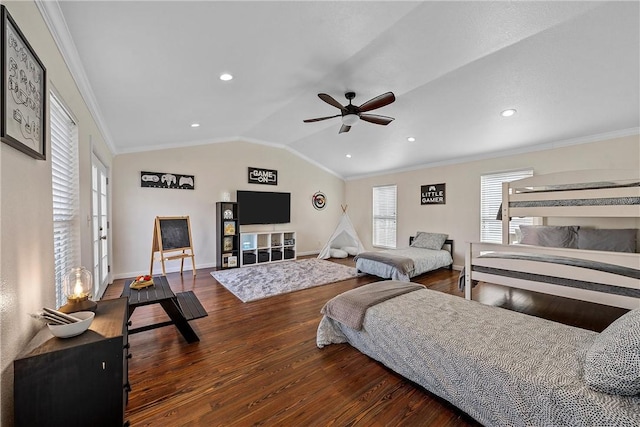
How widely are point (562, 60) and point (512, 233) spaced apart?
9.67ft

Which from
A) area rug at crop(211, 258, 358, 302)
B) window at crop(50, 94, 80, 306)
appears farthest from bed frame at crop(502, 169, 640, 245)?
window at crop(50, 94, 80, 306)

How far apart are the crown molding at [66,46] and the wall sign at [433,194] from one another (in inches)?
227

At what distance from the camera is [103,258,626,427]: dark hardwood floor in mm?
1546

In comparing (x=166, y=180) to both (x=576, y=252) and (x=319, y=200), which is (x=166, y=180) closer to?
(x=319, y=200)

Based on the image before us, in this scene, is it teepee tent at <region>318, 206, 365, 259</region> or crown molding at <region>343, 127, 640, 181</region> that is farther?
teepee tent at <region>318, 206, 365, 259</region>

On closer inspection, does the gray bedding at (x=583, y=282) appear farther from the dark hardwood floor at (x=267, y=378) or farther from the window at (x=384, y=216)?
the window at (x=384, y=216)

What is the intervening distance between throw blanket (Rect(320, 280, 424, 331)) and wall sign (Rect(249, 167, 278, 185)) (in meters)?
4.37

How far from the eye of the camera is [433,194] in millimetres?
5695

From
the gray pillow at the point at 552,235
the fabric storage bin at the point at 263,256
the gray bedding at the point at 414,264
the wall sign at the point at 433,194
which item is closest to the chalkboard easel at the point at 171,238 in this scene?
the fabric storage bin at the point at 263,256

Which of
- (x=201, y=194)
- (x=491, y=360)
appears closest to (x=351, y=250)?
(x=201, y=194)

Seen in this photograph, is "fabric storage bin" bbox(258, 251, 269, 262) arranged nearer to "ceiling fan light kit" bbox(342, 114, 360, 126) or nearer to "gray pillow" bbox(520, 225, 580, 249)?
"ceiling fan light kit" bbox(342, 114, 360, 126)

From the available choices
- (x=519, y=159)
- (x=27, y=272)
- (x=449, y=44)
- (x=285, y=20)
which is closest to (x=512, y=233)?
(x=519, y=159)

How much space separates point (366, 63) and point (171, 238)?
4342mm

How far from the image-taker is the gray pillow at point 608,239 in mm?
3316
